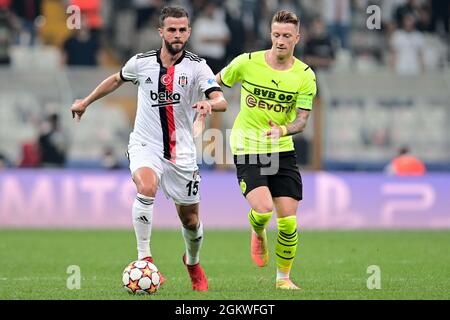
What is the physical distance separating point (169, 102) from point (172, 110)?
7 cm

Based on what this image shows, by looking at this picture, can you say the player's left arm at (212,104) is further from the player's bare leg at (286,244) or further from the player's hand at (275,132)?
the player's bare leg at (286,244)

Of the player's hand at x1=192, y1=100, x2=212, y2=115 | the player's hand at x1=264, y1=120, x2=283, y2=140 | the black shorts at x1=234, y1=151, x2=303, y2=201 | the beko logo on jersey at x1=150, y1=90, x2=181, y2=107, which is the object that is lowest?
the black shorts at x1=234, y1=151, x2=303, y2=201

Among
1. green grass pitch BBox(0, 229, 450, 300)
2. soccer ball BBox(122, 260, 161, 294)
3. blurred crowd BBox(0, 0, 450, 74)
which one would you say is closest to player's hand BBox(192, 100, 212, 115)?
soccer ball BBox(122, 260, 161, 294)

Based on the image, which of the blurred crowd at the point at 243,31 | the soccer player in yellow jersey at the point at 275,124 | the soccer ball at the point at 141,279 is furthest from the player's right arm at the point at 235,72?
the blurred crowd at the point at 243,31

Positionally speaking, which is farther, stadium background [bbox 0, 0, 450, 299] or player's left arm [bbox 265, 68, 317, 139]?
stadium background [bbox 0, 0, 450, 299]

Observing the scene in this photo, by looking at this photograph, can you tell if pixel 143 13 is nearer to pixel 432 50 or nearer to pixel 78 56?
pixel 78 56

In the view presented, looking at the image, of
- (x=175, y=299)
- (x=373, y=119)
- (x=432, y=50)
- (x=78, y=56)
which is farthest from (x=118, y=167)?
(x=175, y=299)

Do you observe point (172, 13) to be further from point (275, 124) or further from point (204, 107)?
point (275, 124)

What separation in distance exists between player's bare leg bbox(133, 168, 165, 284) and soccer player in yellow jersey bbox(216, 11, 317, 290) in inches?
45.6

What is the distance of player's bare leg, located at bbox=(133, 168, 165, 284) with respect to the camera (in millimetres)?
9070

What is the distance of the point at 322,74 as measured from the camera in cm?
1973

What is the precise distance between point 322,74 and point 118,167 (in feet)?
12.9

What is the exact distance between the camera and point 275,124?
32.7ft

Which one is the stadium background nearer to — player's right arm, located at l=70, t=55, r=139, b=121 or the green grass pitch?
the green grass pitch
